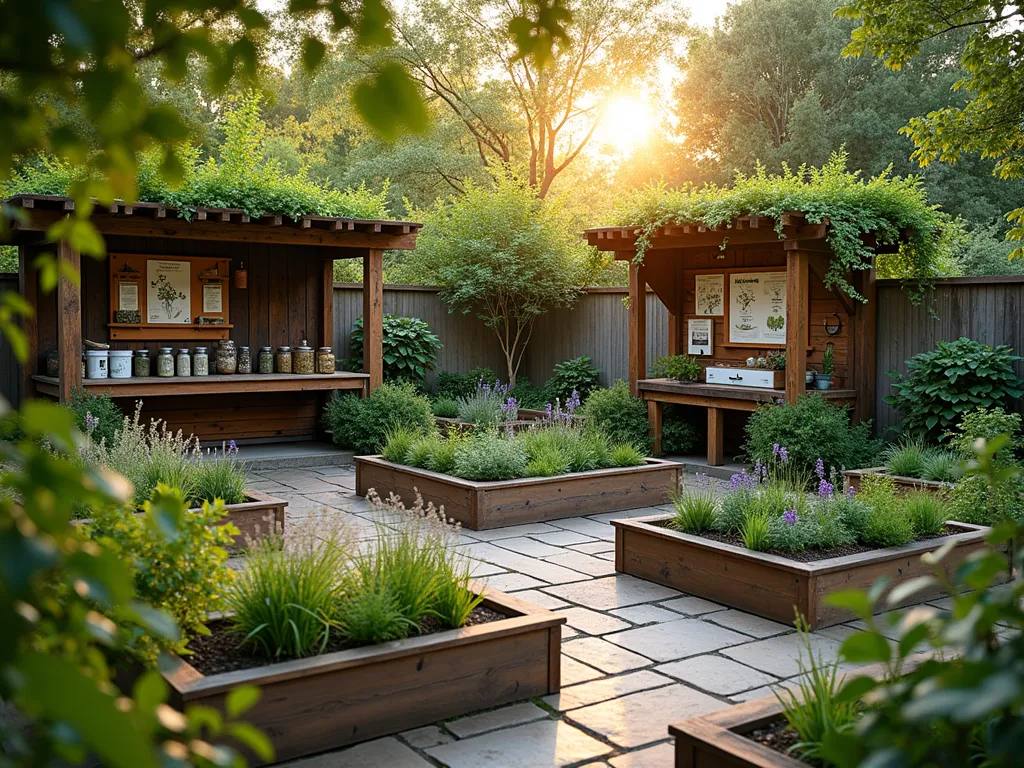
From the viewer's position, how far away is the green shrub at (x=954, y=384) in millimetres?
8102

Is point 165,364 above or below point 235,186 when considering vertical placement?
below

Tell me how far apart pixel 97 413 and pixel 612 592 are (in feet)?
17.2

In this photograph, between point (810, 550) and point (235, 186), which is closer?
point (810, 550)

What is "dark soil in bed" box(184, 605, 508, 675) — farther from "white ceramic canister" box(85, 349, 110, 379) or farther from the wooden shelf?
"white ceramic canister" box(85, 349, 110, 379)

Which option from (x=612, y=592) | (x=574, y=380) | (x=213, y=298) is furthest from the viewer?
(x=574, y=380)

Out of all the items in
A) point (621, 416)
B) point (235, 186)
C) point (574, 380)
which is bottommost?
point (621, 416)

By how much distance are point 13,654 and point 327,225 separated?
9378 mm

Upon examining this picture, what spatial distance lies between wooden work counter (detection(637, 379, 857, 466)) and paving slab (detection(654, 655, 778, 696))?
16.7 feet

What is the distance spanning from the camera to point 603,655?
4.34 m

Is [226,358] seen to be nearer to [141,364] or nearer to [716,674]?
[141,364]

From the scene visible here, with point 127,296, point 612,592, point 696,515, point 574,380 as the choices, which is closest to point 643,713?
point 612,592

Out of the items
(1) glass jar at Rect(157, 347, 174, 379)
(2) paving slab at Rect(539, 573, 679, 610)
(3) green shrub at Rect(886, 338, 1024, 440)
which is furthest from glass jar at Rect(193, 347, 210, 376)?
(3) green shrub at Rect(886, 338, 1024, 440)

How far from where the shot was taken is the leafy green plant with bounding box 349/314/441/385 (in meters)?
12.1

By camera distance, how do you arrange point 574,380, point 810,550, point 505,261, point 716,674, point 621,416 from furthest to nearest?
point 505,261 → point 574,380 → point 621,416 → point 810,550 → point 716,674
